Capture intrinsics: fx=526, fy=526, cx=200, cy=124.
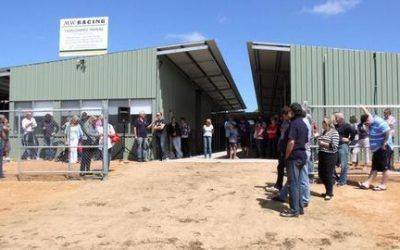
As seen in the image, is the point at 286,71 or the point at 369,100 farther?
the point at 286,71

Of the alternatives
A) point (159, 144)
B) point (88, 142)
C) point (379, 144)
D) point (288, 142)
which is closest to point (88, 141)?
point (88, 142)

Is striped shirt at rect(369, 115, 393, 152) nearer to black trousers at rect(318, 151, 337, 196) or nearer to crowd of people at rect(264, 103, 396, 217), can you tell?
crowd of people at rect(264, 103, 396, 217)

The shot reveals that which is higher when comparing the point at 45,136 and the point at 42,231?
the point at 45,136

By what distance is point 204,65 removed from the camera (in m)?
23.5

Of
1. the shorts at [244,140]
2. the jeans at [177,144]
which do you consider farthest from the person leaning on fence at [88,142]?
the shorts at [244,140]

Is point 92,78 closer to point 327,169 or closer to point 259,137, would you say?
point 259,137

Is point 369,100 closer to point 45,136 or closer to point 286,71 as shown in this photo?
point 286,71

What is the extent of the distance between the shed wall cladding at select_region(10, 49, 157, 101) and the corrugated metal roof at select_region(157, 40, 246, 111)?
98 cm

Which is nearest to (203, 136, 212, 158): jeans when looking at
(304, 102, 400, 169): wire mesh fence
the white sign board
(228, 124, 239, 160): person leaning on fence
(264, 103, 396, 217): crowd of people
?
(228, 124, 239, 160): person leaning on fence

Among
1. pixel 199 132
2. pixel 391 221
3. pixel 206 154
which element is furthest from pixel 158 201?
pixel 199 132

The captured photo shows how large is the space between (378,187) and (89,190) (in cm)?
623

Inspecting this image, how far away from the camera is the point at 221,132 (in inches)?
1420

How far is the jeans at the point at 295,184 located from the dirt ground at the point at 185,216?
0.76 ft

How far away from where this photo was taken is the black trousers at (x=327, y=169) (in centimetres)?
1011
